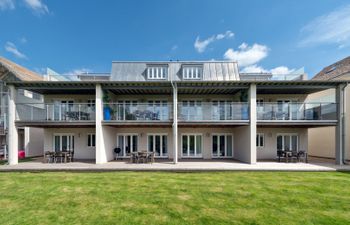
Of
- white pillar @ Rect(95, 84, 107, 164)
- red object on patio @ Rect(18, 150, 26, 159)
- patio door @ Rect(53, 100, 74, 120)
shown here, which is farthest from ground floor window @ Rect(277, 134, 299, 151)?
red object on patio @ Rect(18, 150, 26, 159)

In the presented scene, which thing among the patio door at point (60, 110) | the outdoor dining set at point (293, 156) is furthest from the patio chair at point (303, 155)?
the patio door at point (60, 110)

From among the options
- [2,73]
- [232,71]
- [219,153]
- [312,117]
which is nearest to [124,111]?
[219,153]

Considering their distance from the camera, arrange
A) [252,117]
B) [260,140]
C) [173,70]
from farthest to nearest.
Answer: [173,70], [260,140], [252,117]

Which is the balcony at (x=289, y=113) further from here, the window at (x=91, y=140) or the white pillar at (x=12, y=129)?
the white pillar at (x=12, y=129)

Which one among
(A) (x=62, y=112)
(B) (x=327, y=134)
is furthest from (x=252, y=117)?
(A) (x=62, y=112)

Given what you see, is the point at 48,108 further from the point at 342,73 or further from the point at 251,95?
the point at 342,73

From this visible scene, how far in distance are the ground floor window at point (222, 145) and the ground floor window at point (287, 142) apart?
403cm

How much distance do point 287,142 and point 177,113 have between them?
9.93 metres

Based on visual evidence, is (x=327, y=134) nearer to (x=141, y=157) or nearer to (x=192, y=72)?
(x=192, y=72)

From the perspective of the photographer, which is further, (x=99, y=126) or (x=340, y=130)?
(x=99, y=126)

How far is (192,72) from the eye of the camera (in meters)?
17.8

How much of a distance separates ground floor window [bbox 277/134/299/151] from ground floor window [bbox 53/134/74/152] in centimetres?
1766

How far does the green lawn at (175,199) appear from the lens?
5.09m

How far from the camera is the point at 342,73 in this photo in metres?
17.1
